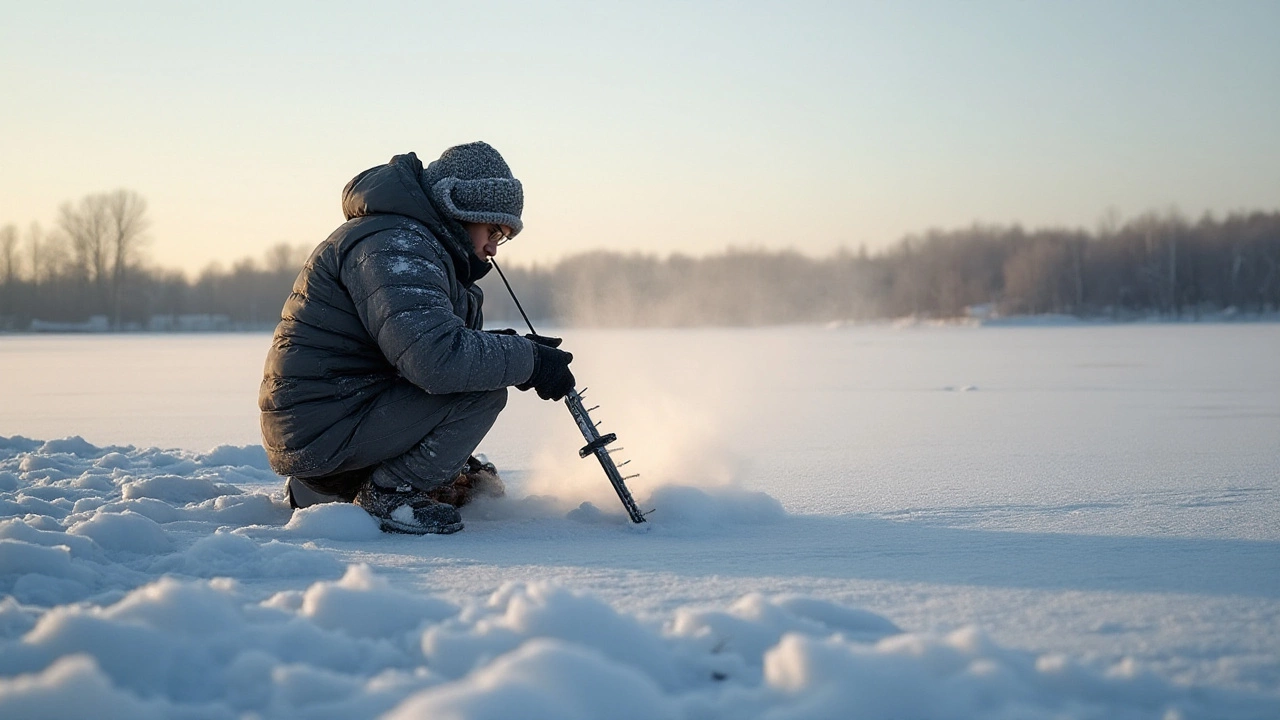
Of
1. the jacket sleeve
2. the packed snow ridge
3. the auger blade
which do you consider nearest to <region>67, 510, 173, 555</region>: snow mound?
the packed snow ridge

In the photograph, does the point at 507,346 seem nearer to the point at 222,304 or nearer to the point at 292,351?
the point at 292,351

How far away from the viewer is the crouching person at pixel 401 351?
2.60m

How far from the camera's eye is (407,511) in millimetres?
2766

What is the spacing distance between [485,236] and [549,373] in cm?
51

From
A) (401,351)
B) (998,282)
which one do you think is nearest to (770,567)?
(401,351)

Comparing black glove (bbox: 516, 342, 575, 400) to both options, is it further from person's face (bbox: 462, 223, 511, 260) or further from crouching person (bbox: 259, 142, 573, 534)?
person's face (bbox: 462, 223, 511, 260)

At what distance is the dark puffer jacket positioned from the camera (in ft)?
8.48

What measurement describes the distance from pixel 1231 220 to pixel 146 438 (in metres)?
66.1

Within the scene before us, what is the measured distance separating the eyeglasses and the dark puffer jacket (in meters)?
0.11

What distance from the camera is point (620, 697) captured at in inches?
51.4

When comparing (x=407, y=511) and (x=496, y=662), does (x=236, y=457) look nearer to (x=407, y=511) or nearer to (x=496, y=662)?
(x=407, y=511)

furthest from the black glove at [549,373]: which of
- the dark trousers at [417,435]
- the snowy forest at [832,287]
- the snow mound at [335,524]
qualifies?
the snowy forest at [832,287]

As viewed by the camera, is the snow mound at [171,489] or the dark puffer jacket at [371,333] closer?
the dark puffer jacket at [371,333]

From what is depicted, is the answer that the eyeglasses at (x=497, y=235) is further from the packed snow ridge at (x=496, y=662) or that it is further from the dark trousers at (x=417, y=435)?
the packed snow ridge at (x=496, y=662)
